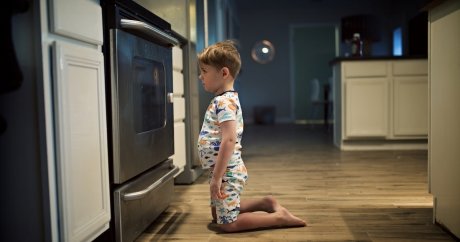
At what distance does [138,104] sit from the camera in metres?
1.51

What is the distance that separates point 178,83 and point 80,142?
130cm

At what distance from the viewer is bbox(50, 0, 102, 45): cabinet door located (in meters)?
1.05

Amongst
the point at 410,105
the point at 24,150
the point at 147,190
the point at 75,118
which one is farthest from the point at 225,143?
the point at 410,105

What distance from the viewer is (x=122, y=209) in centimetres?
139

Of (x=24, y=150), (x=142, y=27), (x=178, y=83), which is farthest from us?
(x=178, y=83)

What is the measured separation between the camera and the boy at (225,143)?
4.97 feet

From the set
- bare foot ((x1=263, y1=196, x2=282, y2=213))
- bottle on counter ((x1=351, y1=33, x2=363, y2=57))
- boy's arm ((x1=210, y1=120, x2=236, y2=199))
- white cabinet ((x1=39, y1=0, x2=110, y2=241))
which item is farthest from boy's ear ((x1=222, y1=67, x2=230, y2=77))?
bottle on counter ((x1=351, y1=33, x2=363, y2=57))

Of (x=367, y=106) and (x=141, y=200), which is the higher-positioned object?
(x=367, y=106)

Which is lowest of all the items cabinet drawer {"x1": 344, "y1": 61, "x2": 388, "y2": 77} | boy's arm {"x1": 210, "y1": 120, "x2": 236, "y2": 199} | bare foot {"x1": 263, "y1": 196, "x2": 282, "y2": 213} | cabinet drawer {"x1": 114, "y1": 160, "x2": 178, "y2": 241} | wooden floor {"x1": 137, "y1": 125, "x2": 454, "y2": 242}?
wooden floor {"x1": 137, "y1": 125, "x2": 454, "y2": 242}

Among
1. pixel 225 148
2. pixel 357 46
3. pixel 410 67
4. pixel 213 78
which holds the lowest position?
pixel 225 148

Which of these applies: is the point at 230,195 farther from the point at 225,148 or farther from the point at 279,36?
the point at 279,36

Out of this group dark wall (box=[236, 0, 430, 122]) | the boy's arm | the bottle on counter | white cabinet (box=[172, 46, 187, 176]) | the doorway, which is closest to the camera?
the boy's arm

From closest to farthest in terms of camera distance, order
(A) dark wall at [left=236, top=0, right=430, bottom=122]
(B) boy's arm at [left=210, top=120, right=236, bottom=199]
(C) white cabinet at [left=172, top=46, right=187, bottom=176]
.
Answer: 1. (B) boy's arm at [left=210, top=120, right=236, bottom=199]
2. (C) white cabinet at [left=172, top=46, right=187, bottom=176]
3. (A) dark wall at [left=236, top=0, right=430, bottom=122]

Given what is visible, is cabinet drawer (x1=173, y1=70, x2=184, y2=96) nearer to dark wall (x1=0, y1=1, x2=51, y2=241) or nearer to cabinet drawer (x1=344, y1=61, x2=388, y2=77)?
dark wall (x1=0, y1=1, x2=51, y2=241)
